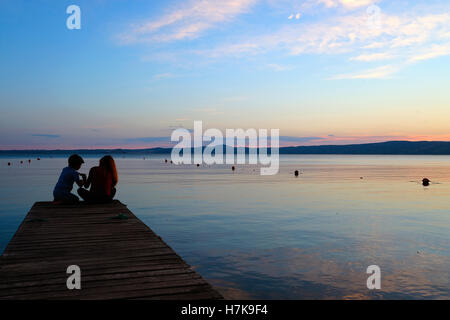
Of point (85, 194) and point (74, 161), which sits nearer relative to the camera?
point (74, 161)

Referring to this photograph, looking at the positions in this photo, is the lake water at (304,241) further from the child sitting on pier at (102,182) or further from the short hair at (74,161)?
the short hair at (74,161)

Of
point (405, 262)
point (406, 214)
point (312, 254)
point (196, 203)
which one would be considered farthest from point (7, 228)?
point (406, 214)

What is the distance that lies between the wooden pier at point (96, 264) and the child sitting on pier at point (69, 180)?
2702 mm

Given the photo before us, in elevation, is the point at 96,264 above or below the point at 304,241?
above

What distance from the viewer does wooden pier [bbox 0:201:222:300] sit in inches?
251

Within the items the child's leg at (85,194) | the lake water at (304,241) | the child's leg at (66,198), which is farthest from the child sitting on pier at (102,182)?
the lake water at (304,241)

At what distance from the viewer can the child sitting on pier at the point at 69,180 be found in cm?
1538

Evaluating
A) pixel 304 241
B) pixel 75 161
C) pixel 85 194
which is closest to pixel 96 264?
pixel 75 161

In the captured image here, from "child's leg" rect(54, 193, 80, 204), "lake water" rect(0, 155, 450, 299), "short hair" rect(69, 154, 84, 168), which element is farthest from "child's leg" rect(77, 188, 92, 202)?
"lake water" rect(0, 155, 450, 299)

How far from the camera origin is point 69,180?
15.7m

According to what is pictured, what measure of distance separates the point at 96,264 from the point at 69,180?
8.62 metres

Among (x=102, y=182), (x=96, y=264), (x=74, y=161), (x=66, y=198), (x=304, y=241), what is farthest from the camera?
(x=66, y=198)

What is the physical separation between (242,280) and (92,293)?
20.3ft

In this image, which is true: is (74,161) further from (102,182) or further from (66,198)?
(66,198)
